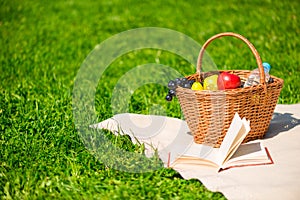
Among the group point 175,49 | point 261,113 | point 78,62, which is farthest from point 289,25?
point 261,113

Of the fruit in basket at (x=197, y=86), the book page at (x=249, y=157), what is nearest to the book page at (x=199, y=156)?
the book page at (x=249, y=157)

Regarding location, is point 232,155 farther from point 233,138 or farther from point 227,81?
point 227,81

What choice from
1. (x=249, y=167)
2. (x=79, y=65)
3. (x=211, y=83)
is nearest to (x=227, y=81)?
(x=211, y=83)

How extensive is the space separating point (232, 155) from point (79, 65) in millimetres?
3244

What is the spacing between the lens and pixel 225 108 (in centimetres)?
358

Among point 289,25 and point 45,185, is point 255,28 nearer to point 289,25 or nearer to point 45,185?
point 289,25

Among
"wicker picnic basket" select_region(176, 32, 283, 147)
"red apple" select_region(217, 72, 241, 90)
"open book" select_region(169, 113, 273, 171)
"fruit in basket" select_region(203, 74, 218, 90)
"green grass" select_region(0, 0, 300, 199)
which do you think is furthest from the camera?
"fruit in basket" select_region(203, 74, 218, 90)

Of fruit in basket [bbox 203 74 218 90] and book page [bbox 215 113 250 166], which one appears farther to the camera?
fruit in basket [bbox 203 74 218 90]

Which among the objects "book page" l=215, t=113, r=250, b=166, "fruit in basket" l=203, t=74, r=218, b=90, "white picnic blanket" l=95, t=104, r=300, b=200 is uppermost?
"fruit in basket" l=203, t=74, r=218, b=90

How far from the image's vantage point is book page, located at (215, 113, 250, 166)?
133 inches

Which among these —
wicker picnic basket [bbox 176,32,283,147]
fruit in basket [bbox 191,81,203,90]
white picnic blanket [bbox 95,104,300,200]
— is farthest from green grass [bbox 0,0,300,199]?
fruit in basket [bbox 191,81,203,90]

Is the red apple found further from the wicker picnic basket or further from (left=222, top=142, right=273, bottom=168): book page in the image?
(left=222, top=142, right=273, bottom=168): book page

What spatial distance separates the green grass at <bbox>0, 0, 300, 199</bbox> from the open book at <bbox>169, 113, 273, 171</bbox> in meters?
0.15

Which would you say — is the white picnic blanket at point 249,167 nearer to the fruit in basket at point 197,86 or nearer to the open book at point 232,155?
the open book at point 232,155
